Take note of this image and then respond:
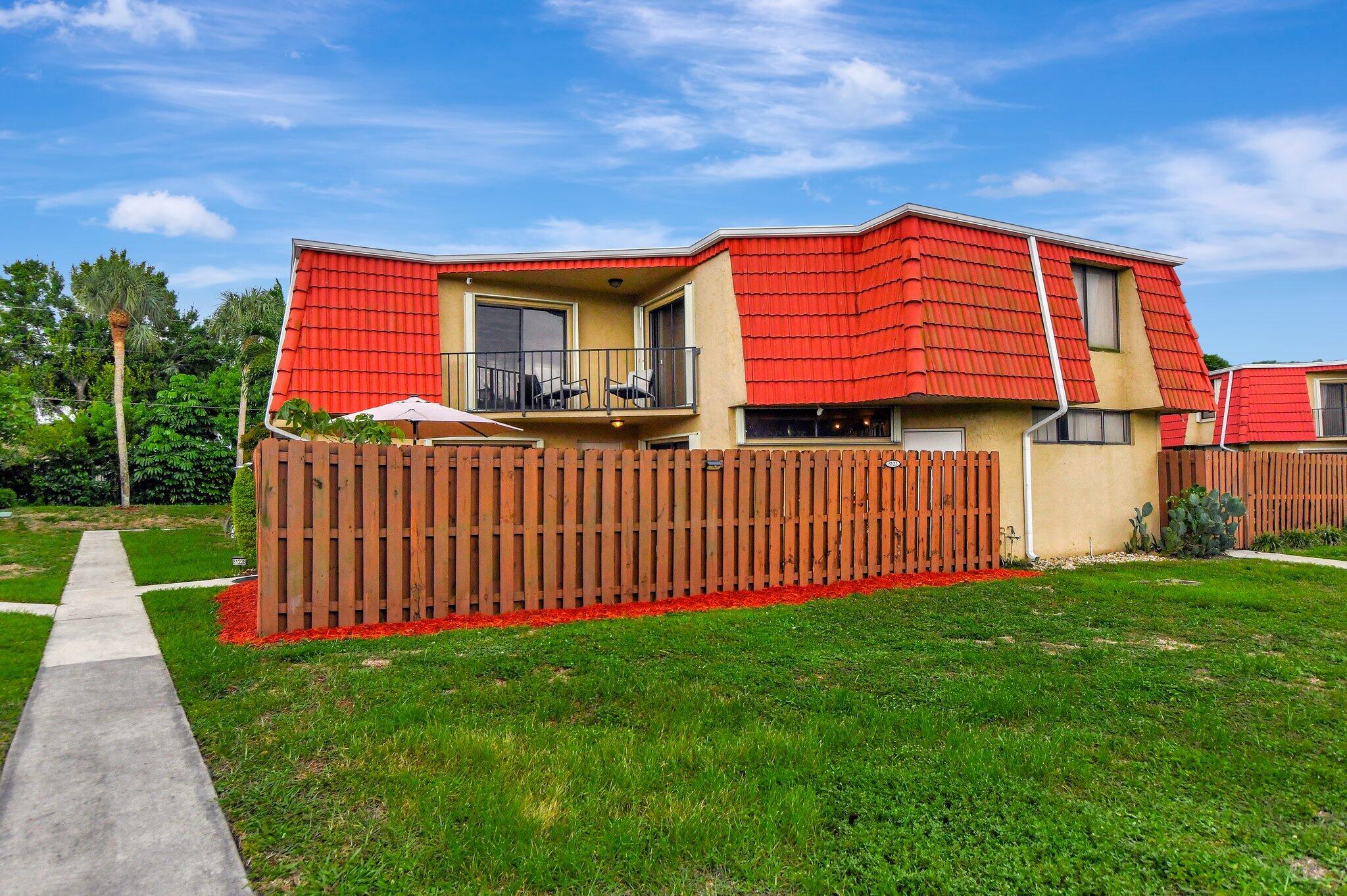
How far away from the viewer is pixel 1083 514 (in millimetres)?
13102

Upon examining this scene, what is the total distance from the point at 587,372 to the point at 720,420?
3.80m

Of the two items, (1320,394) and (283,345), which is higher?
(1320,394)

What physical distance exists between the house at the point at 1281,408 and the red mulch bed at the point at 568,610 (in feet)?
75.1

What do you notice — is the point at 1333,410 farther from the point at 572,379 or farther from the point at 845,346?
the point at 572,379

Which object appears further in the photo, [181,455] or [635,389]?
[181,455]

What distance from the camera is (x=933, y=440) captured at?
1260cm

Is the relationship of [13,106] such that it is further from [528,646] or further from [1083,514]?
[1083,514]

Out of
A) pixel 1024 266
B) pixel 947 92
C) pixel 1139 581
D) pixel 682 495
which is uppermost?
pixel 947 92

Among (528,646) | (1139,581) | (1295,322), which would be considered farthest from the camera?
(1295,322)

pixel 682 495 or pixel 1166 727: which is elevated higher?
pixel 682 495

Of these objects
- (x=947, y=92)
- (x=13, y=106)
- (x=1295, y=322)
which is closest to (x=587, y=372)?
(x=947, y=92)

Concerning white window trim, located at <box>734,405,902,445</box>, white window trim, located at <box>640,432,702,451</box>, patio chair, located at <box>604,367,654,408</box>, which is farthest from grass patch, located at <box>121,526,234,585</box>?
white window trim, located at <box>734,405,902,445</box>

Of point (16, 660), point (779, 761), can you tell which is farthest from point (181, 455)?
point (779, 761)

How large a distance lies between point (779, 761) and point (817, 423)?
9586 mm
